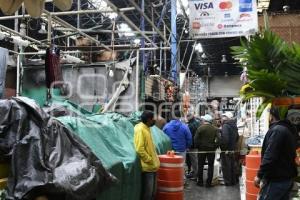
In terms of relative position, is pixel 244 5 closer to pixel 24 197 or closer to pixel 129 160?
pixel 129 160

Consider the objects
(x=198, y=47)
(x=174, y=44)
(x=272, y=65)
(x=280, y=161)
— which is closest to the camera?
(x=272, y=65)

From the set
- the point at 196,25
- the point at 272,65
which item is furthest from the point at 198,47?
the point at 272,65

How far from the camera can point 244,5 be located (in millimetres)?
10445

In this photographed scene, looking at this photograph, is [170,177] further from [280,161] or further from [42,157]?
[42,157]

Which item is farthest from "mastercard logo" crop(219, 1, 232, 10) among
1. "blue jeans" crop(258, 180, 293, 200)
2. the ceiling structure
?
"blue jeans" crop(258, 180, 293, 200)

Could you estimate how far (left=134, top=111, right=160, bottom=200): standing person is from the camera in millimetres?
6590

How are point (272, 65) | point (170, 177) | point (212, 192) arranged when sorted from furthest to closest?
point (212, 192)
point (170, 177)
point (272, 65)

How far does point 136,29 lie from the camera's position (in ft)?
22.4

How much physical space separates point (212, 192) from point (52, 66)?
17.7ft

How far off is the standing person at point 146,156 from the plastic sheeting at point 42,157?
2487 millimetres

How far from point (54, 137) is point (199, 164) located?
25.1 ft

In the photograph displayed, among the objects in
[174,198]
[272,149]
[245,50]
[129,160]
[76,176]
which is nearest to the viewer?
[76,176]

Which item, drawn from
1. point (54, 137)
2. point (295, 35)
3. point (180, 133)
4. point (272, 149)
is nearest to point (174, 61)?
point (180, 133)

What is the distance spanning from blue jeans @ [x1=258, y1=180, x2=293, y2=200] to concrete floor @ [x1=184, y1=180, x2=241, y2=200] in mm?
4331
